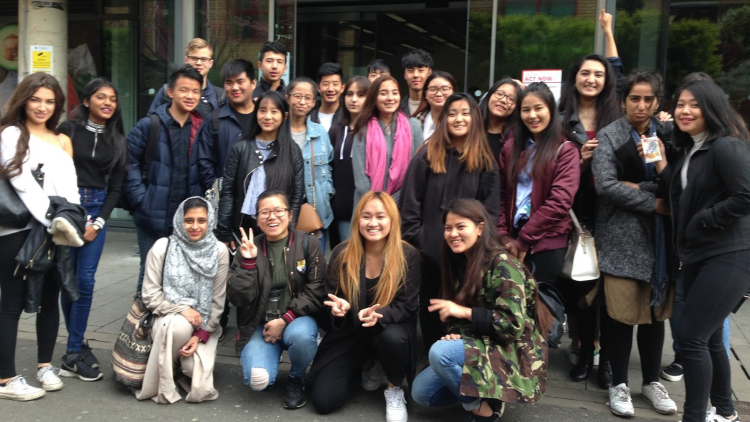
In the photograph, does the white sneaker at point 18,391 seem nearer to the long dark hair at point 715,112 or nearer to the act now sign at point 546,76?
the long dark hair at point 715,112

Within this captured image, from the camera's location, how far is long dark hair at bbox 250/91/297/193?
468 centimetres

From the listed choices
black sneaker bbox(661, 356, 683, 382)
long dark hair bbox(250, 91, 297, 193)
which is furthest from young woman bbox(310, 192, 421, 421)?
black sneaker bbox(661, 356, 683, 382)

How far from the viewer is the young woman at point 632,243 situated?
3.92 metres

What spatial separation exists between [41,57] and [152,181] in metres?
4.30

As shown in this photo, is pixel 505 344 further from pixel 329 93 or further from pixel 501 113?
pixel 329 93

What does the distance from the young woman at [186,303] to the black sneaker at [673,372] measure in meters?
2.85

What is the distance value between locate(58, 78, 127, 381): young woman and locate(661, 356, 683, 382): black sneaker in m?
3.61

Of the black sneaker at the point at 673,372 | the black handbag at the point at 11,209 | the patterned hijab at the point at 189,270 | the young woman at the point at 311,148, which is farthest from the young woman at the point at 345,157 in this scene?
the black sneaker at the point at 673,372

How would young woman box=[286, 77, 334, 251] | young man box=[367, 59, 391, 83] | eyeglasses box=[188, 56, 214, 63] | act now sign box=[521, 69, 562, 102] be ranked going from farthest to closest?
act now sign box=[521, 69, 562, 102] → young man box=[367, 59, 391, 83] → eyeglasses box=[188, 56, 214, 63] → young woman box=[286, 77, 334, 251]

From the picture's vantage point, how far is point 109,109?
14.4ft

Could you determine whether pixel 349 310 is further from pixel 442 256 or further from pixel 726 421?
pixel 726 421

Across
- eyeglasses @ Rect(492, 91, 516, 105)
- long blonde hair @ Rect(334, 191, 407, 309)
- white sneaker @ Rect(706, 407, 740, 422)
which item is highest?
eyeglasses @ Rect(492, 91, 516, 105)

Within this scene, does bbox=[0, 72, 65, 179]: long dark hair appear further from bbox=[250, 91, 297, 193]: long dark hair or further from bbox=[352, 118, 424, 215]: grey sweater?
bbox=[352, 118, 424, 215]: grey sweater

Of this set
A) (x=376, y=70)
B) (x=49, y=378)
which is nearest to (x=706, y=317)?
(x=376, y=70)
